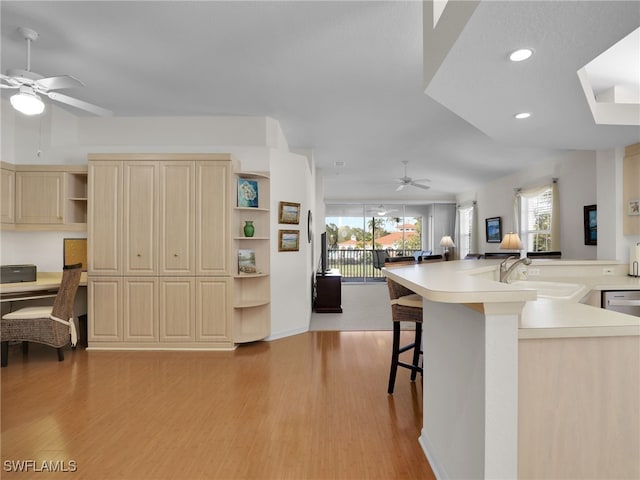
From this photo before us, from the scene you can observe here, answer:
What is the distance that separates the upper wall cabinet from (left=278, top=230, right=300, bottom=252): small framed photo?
2.29 m

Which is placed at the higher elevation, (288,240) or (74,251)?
(288,240)

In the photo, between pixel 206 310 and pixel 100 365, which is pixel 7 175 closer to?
pixel 100 365

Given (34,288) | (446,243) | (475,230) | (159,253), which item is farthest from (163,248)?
(446,243)

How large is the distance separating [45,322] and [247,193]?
95.1 inches

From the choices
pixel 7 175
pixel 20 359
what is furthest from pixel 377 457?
pixel 7 175

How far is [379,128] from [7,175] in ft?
14.9

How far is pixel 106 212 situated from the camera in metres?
3.91

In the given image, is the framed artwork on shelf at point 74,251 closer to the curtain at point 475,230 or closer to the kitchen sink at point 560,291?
the kitchen sink at point 560,291

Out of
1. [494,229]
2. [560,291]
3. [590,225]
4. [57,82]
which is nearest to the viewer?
[57,82]

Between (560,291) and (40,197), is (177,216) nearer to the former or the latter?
(40,197)

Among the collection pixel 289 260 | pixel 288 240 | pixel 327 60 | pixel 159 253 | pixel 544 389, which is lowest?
pixel 544 389

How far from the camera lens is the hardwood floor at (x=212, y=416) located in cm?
190

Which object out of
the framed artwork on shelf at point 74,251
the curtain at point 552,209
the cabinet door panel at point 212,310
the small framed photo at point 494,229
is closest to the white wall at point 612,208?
the curtain at point 552,209

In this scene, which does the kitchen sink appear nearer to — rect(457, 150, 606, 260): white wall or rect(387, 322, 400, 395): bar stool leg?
rect(387, 322, 400, 395): bar stool leg
